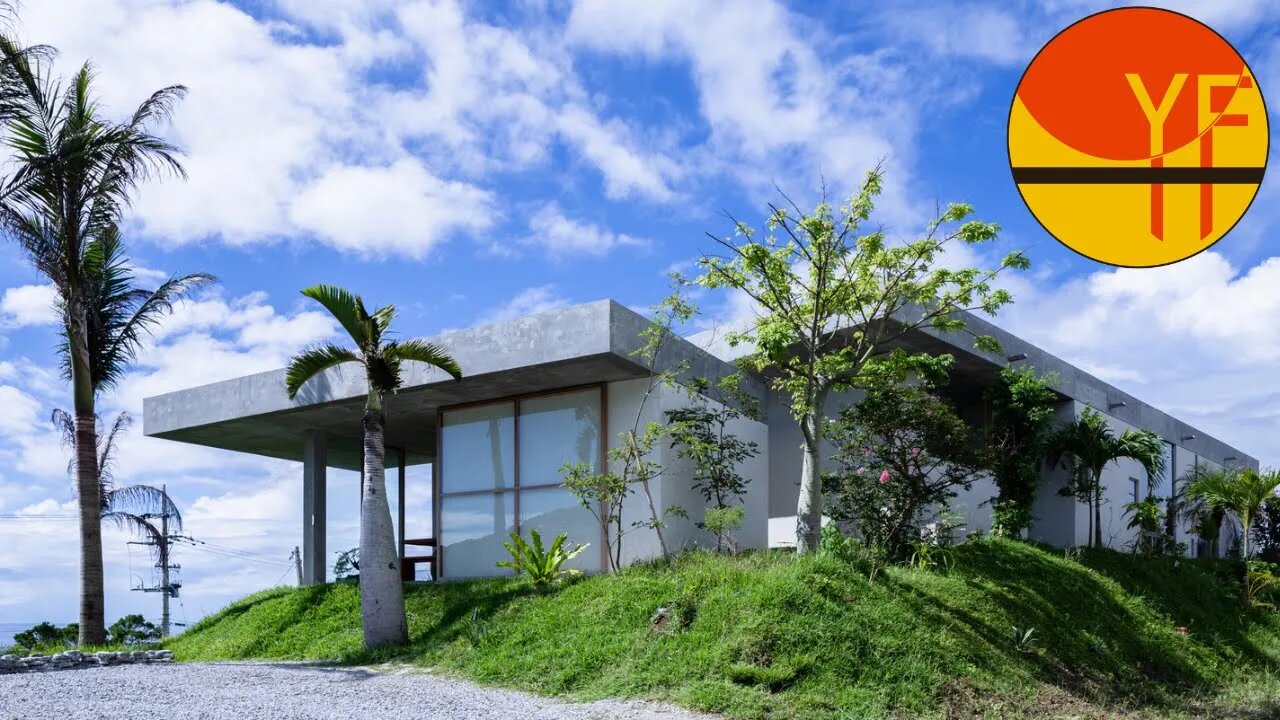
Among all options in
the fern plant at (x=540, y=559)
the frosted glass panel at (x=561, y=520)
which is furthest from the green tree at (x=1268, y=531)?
the fern plant at (x=540, y=559)

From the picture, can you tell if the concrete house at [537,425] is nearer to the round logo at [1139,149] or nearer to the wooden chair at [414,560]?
the wooden chair at [414,560]

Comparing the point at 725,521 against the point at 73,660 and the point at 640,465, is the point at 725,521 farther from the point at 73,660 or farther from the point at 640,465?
the point at 73,660

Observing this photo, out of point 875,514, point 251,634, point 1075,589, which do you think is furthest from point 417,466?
point 1075,589

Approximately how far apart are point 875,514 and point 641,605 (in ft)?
12.4

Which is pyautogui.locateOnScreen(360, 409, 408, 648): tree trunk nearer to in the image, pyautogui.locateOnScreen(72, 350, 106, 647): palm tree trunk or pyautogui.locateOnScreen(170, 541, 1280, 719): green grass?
pyautogui.locateOnScreen(170, 541, 1280, 719): green grass

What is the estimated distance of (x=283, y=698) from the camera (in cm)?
961

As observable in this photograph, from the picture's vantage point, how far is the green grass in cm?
949

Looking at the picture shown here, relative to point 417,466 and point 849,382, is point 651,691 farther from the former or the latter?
point 417,466

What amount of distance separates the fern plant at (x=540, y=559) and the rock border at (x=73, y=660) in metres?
4.65

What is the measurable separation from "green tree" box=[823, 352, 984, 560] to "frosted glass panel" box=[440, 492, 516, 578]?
4824 mm

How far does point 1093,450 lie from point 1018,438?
4.32ft

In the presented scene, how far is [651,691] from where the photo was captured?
9.47m

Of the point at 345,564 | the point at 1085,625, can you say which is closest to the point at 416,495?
the point at 345,564

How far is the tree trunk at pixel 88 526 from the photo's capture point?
1544cm
